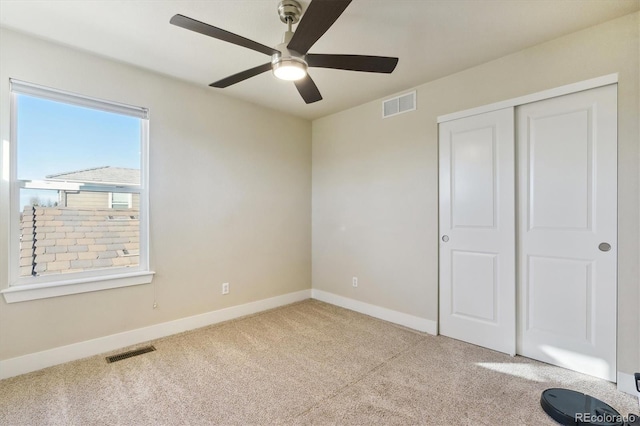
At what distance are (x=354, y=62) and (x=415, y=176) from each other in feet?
5.47

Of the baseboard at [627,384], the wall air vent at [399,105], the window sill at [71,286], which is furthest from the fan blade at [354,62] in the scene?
the baseboard at [627,384]

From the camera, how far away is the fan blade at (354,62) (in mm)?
1938

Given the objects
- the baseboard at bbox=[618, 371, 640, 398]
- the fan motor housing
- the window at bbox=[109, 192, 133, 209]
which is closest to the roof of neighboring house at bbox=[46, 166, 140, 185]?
the window at bbox=[109, 192, 133, 209]

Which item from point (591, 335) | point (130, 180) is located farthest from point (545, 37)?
point (130, 180)

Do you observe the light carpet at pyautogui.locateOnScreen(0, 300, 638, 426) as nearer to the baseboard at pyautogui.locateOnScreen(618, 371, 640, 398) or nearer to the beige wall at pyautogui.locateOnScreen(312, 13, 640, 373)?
the baseboard at pyautogui.locateOnScreen(618, 371, 640, 398)

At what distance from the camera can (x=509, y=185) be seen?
8.77 ft

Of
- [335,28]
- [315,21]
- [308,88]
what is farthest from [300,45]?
[335,28]

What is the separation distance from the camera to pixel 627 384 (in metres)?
2.10

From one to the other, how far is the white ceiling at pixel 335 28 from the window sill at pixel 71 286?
1.99 metres

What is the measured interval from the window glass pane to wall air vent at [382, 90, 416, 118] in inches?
105

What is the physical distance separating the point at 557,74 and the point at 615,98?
437 mm

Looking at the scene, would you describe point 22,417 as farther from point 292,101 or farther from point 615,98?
point 615,98

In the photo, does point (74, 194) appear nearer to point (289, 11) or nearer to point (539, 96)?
point (289, 11)

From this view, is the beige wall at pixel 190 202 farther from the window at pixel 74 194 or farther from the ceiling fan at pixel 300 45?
the ceiling fan at pixel 300 45
